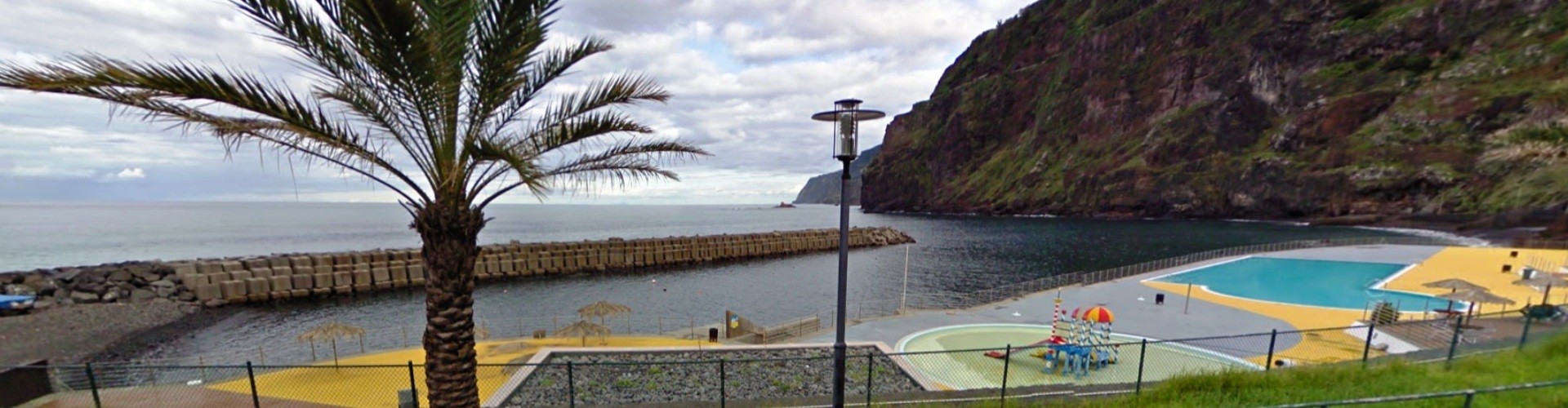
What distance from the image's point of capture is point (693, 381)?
12.8 metres

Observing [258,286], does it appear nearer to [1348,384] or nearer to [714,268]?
[714,268]

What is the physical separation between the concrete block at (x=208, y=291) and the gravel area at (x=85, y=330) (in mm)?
1634

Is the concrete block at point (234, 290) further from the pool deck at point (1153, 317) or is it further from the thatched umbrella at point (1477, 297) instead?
the thatched umbrella at point (1477, 297)

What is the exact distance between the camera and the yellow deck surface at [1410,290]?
15.7 m

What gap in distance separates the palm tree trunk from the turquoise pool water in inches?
1210

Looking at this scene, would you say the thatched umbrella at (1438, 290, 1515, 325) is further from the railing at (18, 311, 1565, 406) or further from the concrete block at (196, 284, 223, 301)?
the concrete block at (196, 284, 223, 301)

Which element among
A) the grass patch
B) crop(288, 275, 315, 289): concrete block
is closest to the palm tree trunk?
the grass patch

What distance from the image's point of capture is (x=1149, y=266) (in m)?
38.2

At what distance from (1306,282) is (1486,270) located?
1013 centimetres

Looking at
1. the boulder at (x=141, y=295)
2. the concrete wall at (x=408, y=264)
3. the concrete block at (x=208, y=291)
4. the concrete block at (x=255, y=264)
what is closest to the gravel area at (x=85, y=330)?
the boulder at (x=141, y=295)

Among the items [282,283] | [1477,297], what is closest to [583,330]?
[1477,297]

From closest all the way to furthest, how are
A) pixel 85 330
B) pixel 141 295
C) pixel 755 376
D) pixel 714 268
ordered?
pixel 755 376 → pixel 85 330 → pixel 141 295 → pixel 714 268

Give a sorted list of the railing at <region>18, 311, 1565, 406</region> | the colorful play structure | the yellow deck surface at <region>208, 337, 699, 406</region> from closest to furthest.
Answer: the railing at <region>18, 311, 1565, 406</region> → the yellow deck surface at <region>208, 337, 699, 406</region> → the colorful play structure

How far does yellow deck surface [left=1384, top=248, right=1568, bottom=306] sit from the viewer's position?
80.9 feet
